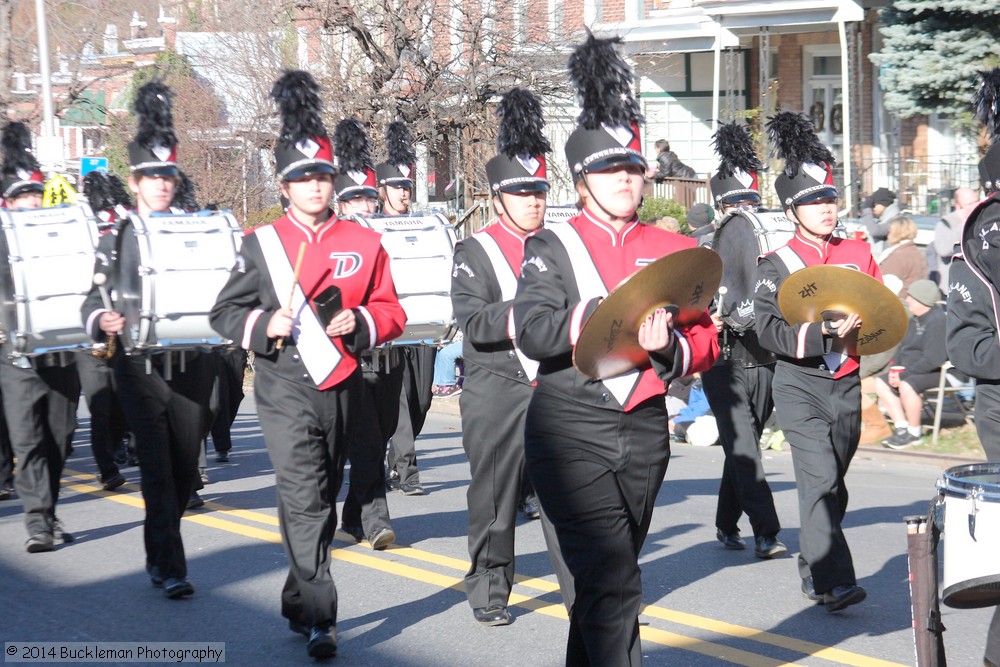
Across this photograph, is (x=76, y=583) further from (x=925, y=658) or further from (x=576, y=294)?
(x=925, y=658)

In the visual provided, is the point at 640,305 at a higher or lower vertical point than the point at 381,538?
higher

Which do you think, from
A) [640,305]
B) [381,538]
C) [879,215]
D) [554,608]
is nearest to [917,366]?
[381,538]

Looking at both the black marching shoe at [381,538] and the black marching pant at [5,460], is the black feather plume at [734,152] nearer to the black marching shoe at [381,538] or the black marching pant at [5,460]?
the black marching shoe at [381,538]

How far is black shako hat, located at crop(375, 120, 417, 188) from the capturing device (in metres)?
10.7

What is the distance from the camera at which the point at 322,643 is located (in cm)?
601

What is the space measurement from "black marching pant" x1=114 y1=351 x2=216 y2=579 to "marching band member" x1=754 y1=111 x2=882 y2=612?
9.54 ft

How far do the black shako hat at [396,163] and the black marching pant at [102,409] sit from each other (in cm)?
253

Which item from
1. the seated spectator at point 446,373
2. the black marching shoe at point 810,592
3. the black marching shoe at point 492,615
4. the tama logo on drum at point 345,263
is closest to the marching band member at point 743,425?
the black marching shoe at point 810,592

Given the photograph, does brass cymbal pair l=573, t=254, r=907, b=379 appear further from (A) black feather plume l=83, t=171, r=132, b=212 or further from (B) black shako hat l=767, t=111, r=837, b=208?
(A) black feather plume l=83, t=171, r=132, b=212

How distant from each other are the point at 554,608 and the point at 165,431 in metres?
2.17

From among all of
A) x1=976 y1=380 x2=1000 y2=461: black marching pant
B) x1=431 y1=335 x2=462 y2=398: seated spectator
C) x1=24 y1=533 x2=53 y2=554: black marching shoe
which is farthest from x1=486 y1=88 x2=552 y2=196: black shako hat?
x1=431 y1=335 x2=462 y2=398: seated spectator

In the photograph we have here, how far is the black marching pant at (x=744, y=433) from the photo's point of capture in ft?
25.5

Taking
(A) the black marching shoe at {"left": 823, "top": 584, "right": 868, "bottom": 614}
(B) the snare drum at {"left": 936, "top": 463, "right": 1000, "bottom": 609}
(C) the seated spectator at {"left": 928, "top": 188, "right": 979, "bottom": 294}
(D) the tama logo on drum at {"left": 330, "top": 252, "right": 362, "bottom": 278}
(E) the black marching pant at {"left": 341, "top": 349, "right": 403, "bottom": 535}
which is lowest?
(A) the black marching shoe at {"left": 823, "top": 584, "right": 868, "bottom": 614}

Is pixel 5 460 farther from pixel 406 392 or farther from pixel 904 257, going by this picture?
pixel 904 257
